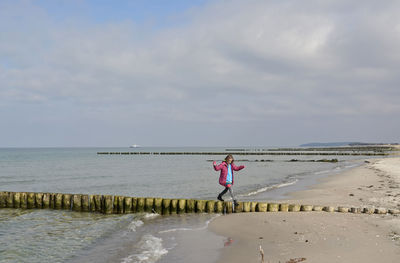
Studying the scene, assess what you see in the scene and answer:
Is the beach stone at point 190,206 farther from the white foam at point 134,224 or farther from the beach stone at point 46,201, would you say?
the beach stone at point 46,201

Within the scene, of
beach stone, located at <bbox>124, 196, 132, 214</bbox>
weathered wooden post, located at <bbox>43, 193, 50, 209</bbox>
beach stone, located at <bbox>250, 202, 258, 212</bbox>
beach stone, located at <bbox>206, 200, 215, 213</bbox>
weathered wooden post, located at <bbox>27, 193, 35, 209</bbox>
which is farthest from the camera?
weathered wooden post, located at <bbox>27, 193, 35, 209</bbox>

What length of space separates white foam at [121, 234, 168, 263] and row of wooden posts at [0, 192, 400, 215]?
4579mm

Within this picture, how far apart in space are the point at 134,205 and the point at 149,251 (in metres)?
7.08

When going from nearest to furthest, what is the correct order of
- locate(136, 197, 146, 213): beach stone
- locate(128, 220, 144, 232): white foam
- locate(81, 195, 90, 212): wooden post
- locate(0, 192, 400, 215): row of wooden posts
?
1. locate(128, 220, 144, 232): white foam
2. locate(0, 192, 400, 215): row of wooden posts
3. locate(136, 197, 146, 213): beach stone
4. locate(81, 195, 90, 212): wooden post

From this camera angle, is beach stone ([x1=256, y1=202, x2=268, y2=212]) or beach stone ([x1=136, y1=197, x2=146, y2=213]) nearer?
beach stone ([x1=256, y1=202, x2=268, y2=212])

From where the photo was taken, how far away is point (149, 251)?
954cm

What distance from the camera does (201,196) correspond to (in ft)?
75.6

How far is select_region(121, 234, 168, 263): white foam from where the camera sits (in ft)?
28.9

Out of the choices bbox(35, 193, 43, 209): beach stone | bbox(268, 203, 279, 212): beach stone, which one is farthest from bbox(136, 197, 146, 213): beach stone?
bbox(268, 203, 279, 212): beach stone

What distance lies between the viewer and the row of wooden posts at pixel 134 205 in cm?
1412

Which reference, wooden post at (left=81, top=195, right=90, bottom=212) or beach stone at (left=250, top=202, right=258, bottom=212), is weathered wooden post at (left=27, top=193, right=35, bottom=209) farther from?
beach stone at (left=250, top=202, right=258, bottom=212)

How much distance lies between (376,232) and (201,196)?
47.5 feet

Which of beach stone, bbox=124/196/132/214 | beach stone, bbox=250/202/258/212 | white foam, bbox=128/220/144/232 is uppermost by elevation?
beach stone, bbox=250/202/258/212

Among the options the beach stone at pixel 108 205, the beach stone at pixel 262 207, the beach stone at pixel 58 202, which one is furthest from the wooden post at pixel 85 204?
the beach stone at pixel 262 207
